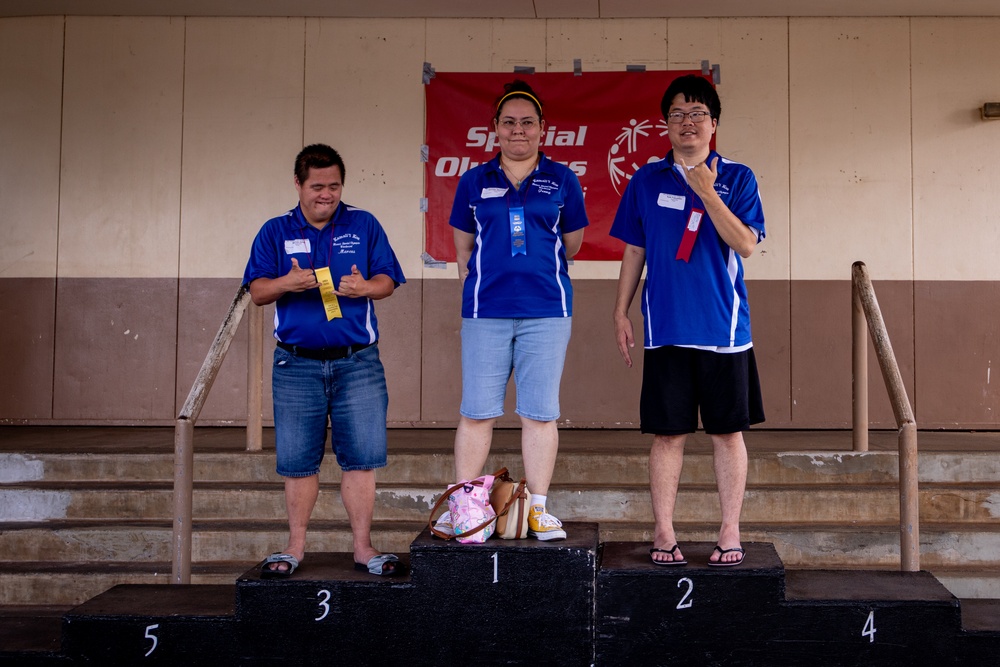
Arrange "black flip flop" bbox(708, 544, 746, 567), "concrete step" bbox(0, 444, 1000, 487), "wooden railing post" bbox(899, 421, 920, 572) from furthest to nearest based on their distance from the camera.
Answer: "concrete step" bbox(0, 444, 1000, 487)
"wooden railing post" bbox(899, 421, 920, 572)
"black flip flop" bbox(708, 544, 746, 567)

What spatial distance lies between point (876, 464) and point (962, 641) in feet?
5.92

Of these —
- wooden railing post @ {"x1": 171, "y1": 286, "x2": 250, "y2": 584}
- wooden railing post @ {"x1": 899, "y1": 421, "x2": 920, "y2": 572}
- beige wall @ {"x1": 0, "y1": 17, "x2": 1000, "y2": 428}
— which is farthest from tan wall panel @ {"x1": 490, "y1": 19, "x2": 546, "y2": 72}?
wooden railing post @ {"x1": 899, "y1": 421, "x2": 920, "y2": 572}

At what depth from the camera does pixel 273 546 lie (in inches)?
175

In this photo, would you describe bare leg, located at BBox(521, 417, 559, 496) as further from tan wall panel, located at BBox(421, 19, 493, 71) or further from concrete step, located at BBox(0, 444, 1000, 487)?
tan wall panel, located at BBox(421, 19, 493, 71)

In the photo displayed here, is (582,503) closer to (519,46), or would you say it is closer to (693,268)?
(693,268)

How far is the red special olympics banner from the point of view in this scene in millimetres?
6410

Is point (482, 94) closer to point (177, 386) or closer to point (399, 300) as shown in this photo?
point (399, 300)

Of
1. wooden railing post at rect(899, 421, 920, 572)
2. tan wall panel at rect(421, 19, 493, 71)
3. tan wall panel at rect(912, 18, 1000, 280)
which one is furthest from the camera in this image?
tan wall panel at rect(421, 19, 493, 71)

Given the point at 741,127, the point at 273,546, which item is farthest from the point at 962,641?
the point at 741,127

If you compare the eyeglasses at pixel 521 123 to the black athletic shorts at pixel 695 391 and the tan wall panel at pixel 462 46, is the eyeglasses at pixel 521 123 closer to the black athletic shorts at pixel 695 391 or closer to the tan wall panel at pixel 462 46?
the black athletic shorts at pixel 695 391

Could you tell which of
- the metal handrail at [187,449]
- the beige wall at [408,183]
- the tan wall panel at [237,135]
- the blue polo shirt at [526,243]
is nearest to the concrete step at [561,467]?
the metal handrail at [187,449]

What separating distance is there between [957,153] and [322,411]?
505 cm

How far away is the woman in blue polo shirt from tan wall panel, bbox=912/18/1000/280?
158 inches

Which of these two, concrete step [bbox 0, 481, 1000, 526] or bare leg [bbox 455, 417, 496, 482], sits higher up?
bare leg [bbox 455, 417, 496, 482]
